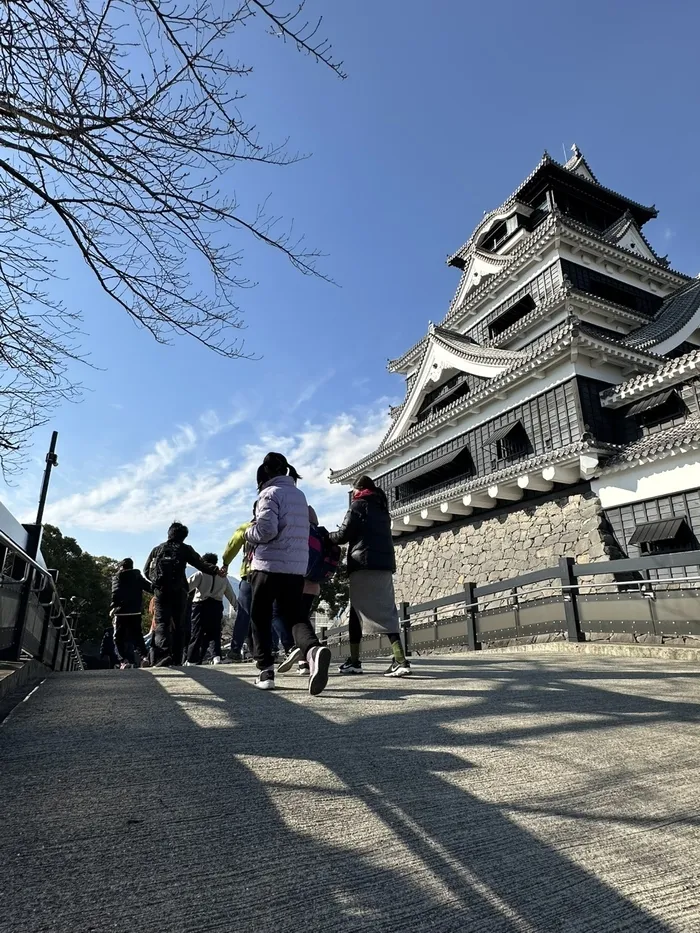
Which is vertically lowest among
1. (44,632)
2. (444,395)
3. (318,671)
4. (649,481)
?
(318,671)

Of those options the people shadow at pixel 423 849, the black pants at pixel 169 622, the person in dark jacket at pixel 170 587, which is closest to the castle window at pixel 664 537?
the person in dark jacket at pixel 170 587

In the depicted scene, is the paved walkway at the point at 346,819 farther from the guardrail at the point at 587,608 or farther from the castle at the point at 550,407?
the castle at the point at 550,407

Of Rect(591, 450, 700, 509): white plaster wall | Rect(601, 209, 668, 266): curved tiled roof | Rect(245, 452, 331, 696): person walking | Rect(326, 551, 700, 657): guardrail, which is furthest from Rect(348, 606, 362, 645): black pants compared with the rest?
Rect(601, 209, 668, 266): curved tiled roof

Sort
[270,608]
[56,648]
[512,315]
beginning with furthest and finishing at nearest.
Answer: [512,315] → [56,648] → [270,608]

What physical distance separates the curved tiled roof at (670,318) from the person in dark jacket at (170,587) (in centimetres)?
1414

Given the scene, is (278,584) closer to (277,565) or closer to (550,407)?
(277,565)

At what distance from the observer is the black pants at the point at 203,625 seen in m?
8.00

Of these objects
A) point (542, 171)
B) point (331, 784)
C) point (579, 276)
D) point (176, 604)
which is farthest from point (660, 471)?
point (542, 171)

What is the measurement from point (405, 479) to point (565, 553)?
699cm

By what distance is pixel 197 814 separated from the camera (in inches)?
71.8

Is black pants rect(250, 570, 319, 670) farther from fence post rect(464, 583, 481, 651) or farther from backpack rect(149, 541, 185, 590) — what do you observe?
fence post rect(464, 583, 481, 651)

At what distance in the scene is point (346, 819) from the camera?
1.84 metres

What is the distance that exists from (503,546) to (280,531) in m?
12.8

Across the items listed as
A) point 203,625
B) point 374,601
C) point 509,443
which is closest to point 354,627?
point 374,601
